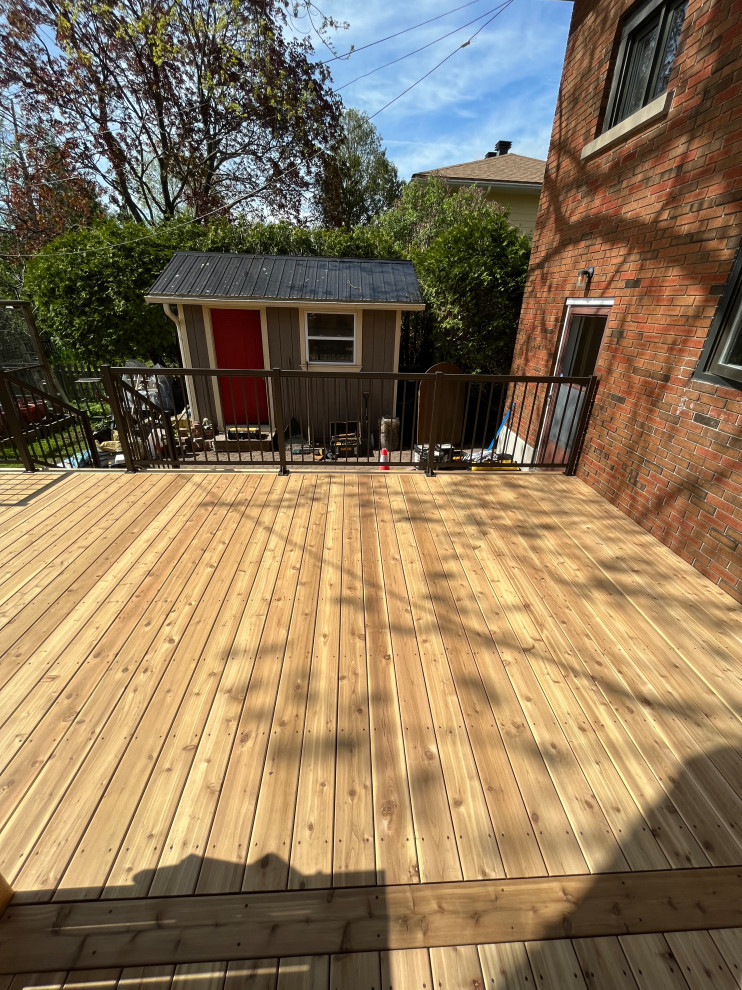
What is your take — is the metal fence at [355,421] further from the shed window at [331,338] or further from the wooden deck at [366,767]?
the wooden deck at [366,767]

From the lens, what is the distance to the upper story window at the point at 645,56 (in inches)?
121

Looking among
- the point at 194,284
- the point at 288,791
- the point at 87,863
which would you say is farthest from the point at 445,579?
the point at 194,284

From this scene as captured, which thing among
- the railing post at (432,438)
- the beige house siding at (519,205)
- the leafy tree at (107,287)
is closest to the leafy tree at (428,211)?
the beige house siding at (519,205)

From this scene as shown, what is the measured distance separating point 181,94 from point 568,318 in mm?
14470

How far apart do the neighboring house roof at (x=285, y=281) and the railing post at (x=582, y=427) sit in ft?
14.3

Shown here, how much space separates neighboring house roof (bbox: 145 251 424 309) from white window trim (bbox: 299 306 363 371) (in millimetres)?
256

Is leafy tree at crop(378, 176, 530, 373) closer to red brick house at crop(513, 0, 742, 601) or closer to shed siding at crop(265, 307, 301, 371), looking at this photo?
shed siding at crop(265, 307, 301, 371)

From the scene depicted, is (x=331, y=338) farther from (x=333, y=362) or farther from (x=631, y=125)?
(x=631, y=125)

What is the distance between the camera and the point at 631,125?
321 centimetres

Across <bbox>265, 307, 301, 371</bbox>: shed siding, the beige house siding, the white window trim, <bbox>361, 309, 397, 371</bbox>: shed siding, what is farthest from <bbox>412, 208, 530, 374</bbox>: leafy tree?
the beige house siding

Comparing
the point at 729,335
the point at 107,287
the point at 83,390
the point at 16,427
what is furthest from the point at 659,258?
the point at 83,390

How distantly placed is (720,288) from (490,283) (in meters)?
6.18

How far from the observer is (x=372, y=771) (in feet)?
4.91

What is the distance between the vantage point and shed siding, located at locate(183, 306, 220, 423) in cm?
760
